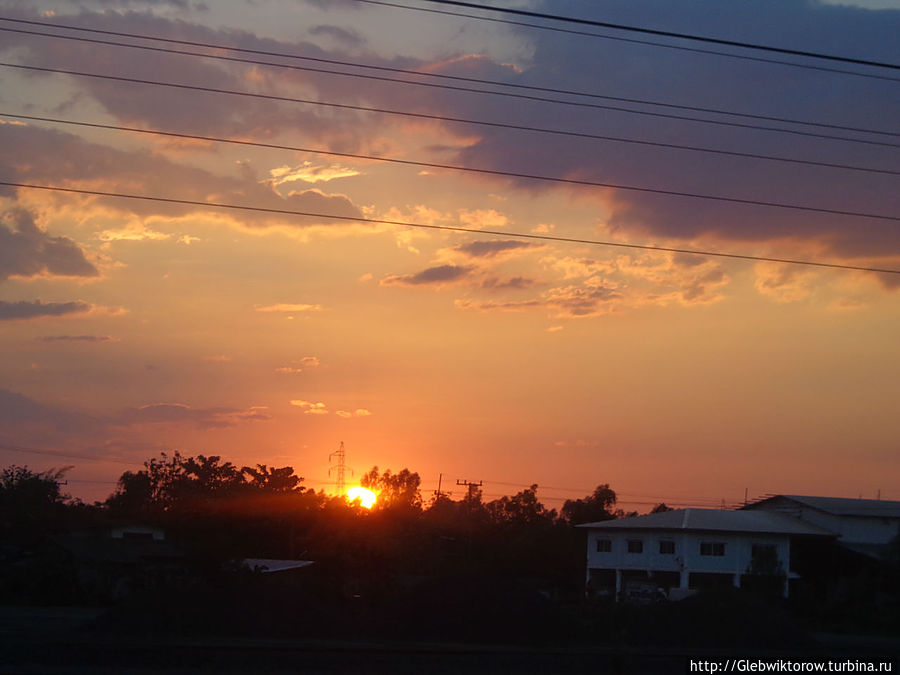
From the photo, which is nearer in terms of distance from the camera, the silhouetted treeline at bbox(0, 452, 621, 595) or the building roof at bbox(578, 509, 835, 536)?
the silhouetted treeline at bbox(0, 452, 621, 595)

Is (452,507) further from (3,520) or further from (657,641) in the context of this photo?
(657,641)

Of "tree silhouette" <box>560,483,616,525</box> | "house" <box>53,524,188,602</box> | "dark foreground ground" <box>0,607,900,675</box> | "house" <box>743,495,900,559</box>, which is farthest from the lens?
"tree silhouette" <box>560,483,616,525</box>

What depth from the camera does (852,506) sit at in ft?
230

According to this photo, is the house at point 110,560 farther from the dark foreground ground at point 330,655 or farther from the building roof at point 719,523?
the building roof at point 719,523

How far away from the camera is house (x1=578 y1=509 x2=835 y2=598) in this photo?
62750 mm

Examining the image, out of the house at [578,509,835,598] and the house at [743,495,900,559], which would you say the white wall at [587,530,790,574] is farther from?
the house at [743,495,900,559]

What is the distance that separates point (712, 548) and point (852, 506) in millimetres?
15121

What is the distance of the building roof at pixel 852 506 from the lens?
67.7 meters

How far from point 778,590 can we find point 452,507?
80.7 meters

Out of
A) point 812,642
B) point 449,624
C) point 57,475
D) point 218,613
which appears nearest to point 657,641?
point 812,642

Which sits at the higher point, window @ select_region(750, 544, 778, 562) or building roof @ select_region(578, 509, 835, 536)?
building roof @ select_region(578, 509, 835, 536)

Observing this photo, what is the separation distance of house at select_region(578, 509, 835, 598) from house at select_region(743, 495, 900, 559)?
164 cm

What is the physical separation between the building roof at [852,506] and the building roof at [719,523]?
2.13m

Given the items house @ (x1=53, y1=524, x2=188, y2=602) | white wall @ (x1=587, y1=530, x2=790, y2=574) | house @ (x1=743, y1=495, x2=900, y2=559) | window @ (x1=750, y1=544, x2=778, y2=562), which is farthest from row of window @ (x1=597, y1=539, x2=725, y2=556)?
house @ (x1=53, y1=524, x2=188, y2=602)
